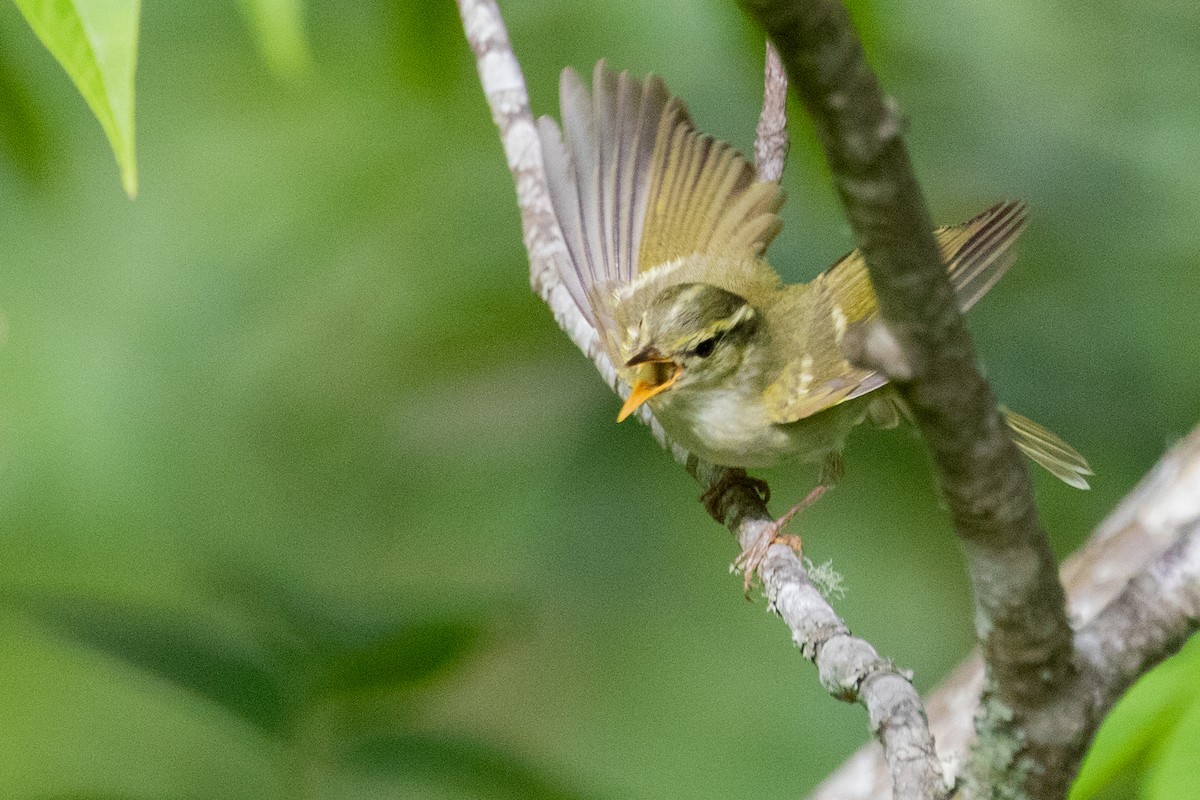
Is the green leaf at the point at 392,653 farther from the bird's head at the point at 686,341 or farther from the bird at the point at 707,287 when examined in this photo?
the bird's head at the point at 686,341

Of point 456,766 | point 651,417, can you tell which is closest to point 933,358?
point 651,417

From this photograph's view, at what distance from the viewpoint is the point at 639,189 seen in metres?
1.96

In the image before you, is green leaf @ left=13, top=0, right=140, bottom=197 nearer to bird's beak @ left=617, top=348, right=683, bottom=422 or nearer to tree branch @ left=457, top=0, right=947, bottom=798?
tree branch @ left=457, top=0, right=947, bottom=798

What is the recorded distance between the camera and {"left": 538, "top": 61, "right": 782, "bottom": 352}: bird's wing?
6.16 feet

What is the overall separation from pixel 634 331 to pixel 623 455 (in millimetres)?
1236

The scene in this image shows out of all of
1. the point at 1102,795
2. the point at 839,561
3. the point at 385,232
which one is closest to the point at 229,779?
the point at 385,232

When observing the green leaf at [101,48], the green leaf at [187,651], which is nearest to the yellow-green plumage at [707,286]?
the green leaf at [101,48]

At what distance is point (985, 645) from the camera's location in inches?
25.6

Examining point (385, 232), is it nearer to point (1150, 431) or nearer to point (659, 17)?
point (659, 17)

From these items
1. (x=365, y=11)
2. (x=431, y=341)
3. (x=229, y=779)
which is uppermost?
(x=365, y=11)

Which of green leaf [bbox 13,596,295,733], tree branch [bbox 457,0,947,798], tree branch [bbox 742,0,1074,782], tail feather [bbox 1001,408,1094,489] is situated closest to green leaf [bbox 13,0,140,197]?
tree branch [bbox 742,0,1074,782]

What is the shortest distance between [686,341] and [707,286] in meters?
0.10

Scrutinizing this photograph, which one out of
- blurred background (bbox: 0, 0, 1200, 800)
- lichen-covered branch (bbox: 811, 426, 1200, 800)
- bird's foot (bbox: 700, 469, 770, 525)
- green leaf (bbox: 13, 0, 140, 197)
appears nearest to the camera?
green leaf (bbox: 13, 0, 140, 197)

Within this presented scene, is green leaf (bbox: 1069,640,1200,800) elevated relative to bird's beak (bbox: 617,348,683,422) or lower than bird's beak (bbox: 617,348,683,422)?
lower
